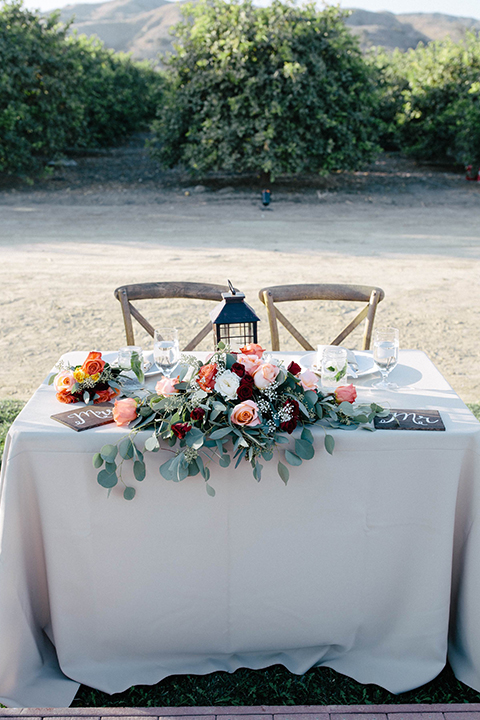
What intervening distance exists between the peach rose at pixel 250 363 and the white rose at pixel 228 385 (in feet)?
0.26

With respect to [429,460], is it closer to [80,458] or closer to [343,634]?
[343,634]

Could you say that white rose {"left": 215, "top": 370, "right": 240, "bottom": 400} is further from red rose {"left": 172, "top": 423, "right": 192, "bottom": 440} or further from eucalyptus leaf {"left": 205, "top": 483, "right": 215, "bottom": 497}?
eucalyptus leaf {"left": 205, "top": 483, "right": 215, "bottom": 497}

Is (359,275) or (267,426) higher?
(267,426)

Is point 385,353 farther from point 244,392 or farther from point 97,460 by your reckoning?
point 97,460

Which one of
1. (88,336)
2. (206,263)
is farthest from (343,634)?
(206,263)

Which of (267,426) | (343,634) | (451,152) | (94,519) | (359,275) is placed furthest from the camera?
(451,152)

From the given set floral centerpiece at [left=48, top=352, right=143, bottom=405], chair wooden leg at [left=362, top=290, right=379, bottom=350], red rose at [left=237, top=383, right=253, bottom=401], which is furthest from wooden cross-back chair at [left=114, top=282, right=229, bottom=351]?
red rose at [left=237, top=383, right=253, bottom=401]

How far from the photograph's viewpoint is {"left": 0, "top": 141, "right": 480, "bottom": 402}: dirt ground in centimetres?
595

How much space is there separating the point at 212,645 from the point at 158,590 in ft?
1.03

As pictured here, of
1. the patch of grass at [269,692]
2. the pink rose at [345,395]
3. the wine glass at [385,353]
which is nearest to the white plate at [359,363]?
the wine glass at [385,353]

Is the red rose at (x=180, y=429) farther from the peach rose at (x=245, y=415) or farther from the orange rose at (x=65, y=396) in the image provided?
the orange rose at (x=65, y=396)

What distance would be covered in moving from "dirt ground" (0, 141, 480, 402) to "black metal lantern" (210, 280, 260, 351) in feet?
8.76

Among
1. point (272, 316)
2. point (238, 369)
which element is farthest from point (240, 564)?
point (272, 316)

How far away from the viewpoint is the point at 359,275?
26.4 ft
